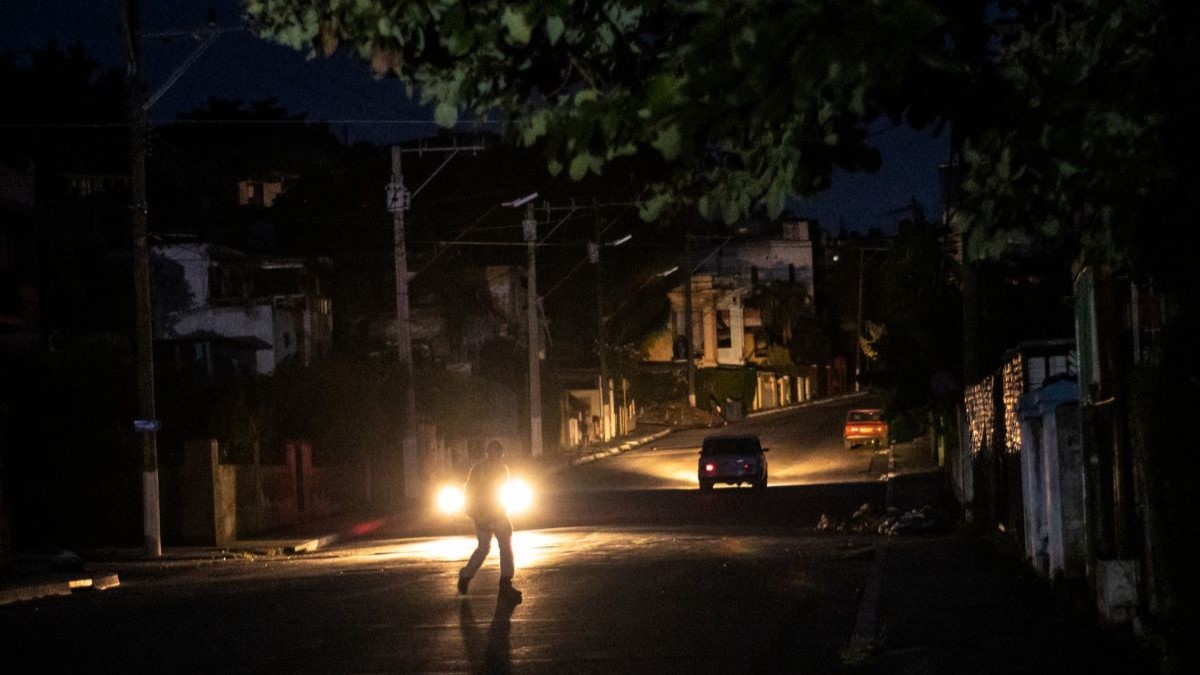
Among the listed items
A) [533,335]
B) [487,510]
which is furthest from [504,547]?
[533,335]

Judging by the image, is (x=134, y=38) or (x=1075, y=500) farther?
(x=134, y=38)

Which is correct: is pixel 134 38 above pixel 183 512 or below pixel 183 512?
above

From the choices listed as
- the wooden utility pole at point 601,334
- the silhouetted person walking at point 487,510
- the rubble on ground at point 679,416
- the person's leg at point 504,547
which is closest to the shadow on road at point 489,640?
the person's leg at point 504,547

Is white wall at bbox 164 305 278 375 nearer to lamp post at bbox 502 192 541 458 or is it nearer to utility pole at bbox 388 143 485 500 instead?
lamp post at bbox 502 192 541 458

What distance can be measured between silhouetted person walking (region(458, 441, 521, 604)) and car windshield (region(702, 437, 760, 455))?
31.2 meters

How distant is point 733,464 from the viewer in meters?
49.9

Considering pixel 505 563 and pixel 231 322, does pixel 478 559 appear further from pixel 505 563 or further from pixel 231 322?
pixel 231 322

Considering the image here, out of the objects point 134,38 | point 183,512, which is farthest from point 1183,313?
point 183,512

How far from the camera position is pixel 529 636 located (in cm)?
1520

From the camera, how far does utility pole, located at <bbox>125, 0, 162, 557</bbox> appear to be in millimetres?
31062

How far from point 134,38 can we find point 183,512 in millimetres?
9446

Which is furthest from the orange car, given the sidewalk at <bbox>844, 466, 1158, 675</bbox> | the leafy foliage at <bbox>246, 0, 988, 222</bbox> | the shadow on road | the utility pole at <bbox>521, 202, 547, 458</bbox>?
the leafy foliage at <bbox>246, 0, 988, 222</bbox>

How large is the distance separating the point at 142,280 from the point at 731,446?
75.3 feet

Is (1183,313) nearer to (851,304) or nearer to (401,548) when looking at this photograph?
(401,548)
